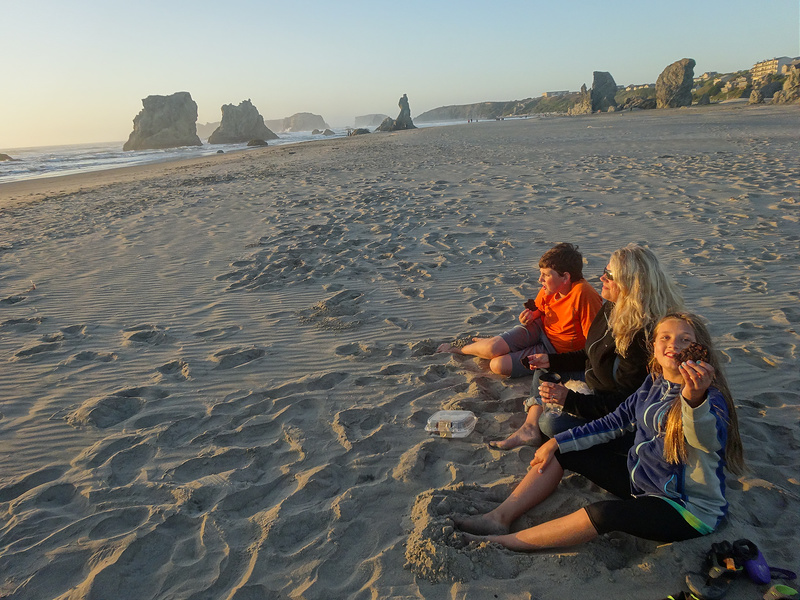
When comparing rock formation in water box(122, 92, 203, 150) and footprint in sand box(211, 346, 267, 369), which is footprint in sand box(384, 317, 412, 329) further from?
rock formation in water box(122, 92, 203, 150)

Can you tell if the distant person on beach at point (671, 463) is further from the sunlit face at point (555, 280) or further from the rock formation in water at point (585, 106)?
the rock formation in water at point (585, 106)

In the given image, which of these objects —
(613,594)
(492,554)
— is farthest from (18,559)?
(613,594)

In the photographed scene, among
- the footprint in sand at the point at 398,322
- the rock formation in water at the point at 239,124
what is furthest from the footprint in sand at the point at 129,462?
the rock formation in water at the point at 239,124

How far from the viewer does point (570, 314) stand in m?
3.70

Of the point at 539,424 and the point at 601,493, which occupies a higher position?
the point at 539,424

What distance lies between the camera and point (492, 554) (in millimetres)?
2295

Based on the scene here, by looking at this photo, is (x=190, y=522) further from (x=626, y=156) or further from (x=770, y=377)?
(x=626, y=156)

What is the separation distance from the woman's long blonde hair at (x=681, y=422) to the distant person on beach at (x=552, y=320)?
1.33 metres

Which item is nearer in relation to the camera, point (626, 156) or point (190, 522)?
point (190, 522)

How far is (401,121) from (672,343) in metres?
66.7

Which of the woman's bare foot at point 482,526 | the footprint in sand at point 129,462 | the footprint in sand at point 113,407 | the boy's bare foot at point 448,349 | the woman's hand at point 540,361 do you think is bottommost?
the woman's bare foot at point 482,526

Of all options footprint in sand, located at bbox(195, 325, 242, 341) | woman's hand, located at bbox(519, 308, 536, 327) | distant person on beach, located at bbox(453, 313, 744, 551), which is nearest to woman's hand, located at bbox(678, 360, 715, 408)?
distant person on beach, located at bbox(453, 313, 744, 551)

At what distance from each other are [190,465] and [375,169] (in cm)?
1332

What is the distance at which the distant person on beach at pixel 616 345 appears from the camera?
268 cm
